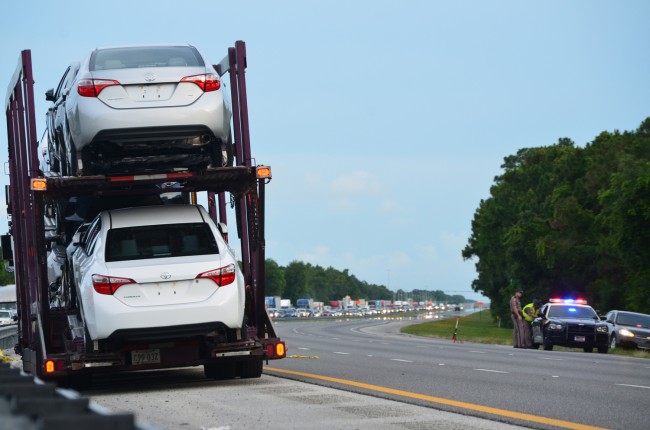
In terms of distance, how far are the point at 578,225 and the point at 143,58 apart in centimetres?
6841

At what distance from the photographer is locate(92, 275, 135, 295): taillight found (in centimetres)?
1312

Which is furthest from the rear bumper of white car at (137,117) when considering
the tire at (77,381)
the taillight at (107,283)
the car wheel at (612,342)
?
the car wheel at (612,342)

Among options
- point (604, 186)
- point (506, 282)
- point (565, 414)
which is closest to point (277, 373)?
point (565, 414)

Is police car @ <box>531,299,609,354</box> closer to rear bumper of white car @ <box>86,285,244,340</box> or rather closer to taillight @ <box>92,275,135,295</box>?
rear bumper of white car @ <box>86,285,244,340</box>

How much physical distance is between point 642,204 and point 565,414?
4661 centimetres

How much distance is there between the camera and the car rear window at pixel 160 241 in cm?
1378

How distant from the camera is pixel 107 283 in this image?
13.1 m

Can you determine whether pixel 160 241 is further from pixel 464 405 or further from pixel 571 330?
pixel 571 330

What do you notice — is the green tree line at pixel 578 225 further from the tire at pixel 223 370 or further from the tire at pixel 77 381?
the tire at pixel 77 381

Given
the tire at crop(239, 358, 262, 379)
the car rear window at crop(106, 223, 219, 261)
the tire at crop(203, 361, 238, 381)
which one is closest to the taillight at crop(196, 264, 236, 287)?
the car rear window at crop(106, 223, 219, 261)

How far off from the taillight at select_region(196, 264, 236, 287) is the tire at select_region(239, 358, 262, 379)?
173 centimetres

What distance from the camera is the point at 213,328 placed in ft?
44.1

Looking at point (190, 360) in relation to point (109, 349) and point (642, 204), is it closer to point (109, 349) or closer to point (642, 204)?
point (109, 349)

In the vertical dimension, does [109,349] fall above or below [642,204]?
below
